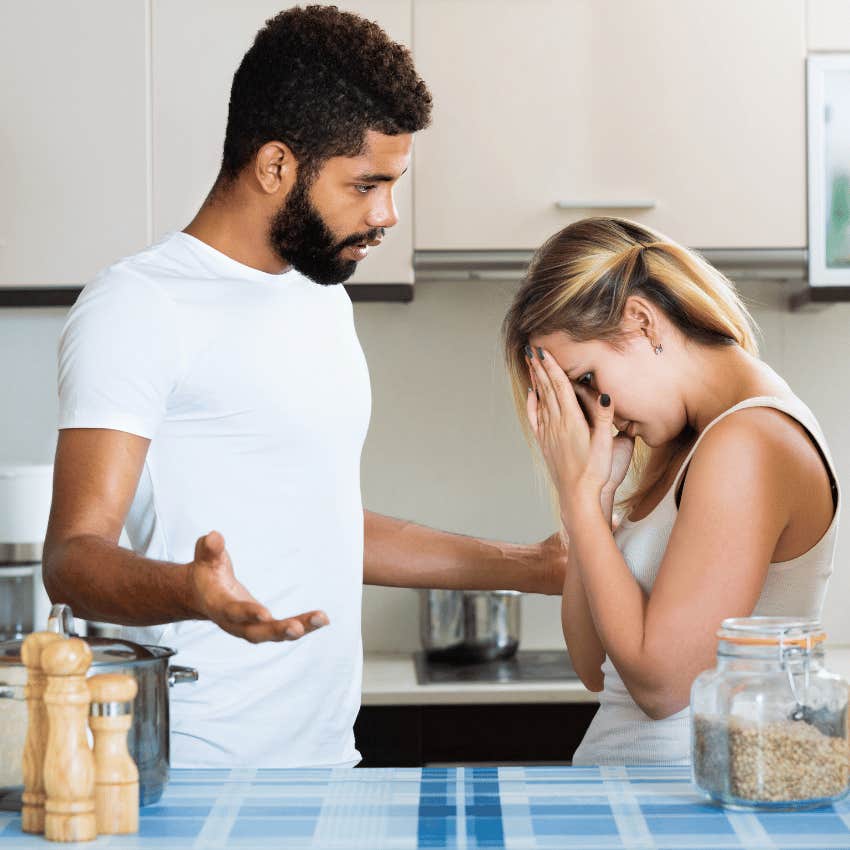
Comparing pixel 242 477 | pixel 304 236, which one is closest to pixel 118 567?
pixel 242 477

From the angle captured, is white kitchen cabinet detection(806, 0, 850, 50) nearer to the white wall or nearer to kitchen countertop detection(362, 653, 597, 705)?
the white wall

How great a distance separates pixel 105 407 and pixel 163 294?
0.57ft

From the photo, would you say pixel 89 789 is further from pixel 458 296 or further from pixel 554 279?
pixel 458 296

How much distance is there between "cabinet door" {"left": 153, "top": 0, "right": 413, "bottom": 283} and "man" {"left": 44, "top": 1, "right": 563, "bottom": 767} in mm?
878

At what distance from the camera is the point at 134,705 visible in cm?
96

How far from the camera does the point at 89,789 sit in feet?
2.97

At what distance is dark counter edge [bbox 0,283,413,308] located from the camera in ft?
7.88

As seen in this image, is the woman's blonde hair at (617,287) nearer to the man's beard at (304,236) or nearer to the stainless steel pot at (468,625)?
the man's beard at (304,236)

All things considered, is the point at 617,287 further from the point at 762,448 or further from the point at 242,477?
the point at 242,477

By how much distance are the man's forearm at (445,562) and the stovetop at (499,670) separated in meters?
0.61

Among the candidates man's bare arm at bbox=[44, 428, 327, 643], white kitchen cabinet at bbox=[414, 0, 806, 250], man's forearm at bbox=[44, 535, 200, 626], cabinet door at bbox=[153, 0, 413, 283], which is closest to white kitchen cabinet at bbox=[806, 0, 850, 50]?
white kitchen cabinet at bbox=[414, 0, 806, 250]

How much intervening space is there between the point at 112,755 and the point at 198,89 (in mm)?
1722

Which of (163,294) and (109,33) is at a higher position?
(109,33)

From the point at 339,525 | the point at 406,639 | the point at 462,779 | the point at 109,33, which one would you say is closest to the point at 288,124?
the point at 339,525
